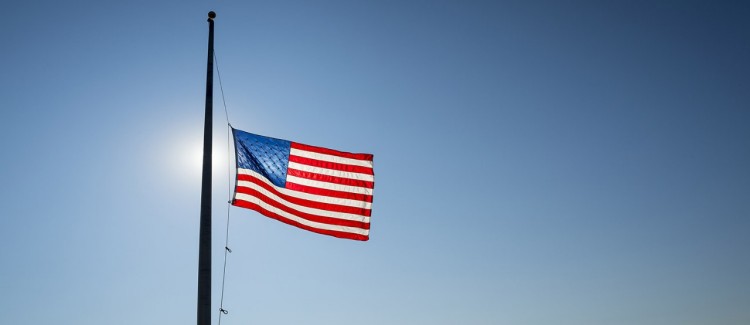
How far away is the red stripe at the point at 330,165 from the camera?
1391cm

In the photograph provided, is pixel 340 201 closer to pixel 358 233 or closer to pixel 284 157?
pixel 358 233

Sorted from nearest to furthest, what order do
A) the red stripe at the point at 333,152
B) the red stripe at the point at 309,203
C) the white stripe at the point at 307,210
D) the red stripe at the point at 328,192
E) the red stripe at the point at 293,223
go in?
the red stripe at the point at 293,223
the white stripe at the point at 307,210
the red stripe at the point at 309,203
the red stripe at the point at 328,192
the red stripe at the point at 333,152

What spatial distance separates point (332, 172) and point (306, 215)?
1.57 meters

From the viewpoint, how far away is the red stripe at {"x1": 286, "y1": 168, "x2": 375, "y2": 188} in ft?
45.3

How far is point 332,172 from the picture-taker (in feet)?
47.4

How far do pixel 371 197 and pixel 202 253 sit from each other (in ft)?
22.7

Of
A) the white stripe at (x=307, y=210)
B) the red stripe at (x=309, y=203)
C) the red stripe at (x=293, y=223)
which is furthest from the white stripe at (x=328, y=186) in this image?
the red stripe at (x=293, y=223)

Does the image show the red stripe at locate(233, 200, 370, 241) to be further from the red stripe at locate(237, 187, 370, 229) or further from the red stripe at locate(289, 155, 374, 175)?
the red stripe at locate(289, 155, 374, 175)

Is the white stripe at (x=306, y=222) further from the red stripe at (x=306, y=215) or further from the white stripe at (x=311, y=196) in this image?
the white stripe at (x=311, y=196)

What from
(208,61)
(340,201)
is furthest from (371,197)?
(208,61)

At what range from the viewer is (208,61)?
11047mm

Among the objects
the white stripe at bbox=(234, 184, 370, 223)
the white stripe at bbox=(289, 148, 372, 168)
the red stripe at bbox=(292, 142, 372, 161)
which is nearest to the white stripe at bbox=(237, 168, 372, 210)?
the white stripe at bbox=(234, 184, 370, 223)

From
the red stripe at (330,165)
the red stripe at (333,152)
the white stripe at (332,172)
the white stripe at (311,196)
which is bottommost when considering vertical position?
the white stripe at (311,196)

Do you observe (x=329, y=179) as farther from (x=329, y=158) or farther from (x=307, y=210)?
(x=307, y=210)
